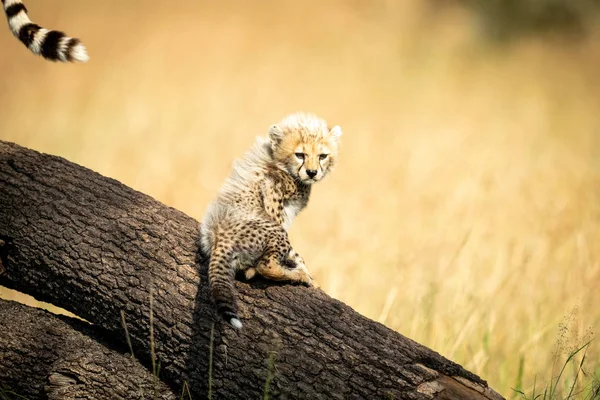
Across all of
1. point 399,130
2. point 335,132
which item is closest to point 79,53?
point 335,132

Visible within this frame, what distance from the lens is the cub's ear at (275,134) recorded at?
326 cm

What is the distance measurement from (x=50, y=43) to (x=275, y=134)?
41.3 inches

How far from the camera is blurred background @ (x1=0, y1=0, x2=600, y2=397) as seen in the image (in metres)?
4.26

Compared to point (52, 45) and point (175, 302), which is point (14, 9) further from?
point (175, 302)

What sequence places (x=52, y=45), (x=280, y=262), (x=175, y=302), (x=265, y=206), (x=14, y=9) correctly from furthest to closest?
(x=14, y=9) < (x=52, y=45) < (x=265, y=206) < (x=280, y=262) < (x=175, y=302)

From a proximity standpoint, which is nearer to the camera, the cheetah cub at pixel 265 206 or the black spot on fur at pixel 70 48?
the cheetah cub at pixel 265 206

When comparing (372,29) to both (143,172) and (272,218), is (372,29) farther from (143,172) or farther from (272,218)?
(272,218)

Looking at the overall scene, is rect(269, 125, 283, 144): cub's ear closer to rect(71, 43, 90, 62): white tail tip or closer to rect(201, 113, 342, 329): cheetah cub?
rect(201, 113, 342, 329): cheetah cub

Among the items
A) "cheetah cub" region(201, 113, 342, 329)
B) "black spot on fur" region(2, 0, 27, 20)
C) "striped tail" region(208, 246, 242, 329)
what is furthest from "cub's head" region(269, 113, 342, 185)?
"black spot on fur" region(2, 0, 27, 20)

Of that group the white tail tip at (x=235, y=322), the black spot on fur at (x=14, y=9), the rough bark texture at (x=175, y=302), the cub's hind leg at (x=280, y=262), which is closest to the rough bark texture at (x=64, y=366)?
the rough bark texture at (x=175, y=302)

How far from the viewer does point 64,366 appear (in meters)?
2.52

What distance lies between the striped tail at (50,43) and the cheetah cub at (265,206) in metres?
0.84

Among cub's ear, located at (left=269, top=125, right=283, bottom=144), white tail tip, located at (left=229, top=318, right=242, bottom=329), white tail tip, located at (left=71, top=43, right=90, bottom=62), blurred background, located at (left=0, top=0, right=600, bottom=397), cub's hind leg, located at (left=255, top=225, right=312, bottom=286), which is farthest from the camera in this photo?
blurred background, located at (left=0, top=0, right=600, bottom=397)

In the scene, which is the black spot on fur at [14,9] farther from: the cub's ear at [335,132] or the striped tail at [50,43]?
the cub's ear at [335,132]
